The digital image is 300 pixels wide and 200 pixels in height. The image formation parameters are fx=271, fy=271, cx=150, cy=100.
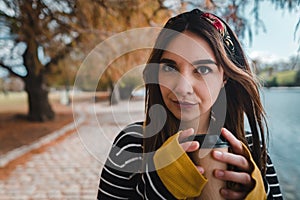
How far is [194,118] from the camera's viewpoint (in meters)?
0.36

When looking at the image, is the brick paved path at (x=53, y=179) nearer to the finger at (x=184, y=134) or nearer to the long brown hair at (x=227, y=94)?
the long brown hair at (x=227, y=94)

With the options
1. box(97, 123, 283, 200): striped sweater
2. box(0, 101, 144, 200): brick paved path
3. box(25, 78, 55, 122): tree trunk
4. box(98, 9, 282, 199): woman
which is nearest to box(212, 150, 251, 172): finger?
box(98, 9, 282, 199): woman

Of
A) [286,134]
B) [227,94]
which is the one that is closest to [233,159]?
[227,94]

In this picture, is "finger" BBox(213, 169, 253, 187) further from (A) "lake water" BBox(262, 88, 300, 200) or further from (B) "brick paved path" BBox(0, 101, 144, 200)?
(B) "brick paved path" BBox(0, 101, 144, 200)

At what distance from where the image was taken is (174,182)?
30 cm

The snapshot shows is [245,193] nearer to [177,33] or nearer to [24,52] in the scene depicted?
[177,33]

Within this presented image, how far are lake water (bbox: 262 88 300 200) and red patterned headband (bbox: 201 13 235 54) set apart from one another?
7.0 inches

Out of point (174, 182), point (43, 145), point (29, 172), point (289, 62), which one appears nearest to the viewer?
point (174, 182)

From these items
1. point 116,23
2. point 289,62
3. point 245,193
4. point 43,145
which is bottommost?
point 43,145

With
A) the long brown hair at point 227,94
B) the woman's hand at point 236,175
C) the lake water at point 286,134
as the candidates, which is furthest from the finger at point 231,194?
the lake water at point 286,134

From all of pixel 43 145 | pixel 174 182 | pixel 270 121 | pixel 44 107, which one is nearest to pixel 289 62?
pixel 270 121

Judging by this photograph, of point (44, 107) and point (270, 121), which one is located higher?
point (270, 121)

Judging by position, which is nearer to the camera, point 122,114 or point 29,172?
point 122,114

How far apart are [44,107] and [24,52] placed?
1669 mm
